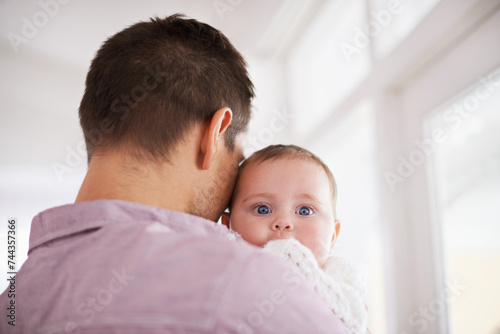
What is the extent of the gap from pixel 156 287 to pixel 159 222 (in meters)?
0.19

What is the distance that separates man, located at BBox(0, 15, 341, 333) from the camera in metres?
0.66

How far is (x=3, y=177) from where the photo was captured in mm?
3111

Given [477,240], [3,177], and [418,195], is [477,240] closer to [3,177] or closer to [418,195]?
[418,195]

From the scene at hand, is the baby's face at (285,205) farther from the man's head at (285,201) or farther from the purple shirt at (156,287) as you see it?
the purple shirt at (156,287)

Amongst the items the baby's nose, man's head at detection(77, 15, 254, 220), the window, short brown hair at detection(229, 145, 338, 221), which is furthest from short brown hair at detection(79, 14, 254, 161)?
the window

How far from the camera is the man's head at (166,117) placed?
992 millimetres

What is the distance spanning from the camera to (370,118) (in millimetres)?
2449

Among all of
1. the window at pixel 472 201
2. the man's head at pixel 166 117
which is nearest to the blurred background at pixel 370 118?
the window at pixel 472 201

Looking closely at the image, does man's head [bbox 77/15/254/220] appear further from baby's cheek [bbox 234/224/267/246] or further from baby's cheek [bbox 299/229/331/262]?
baby's cheek [bbox 299/229/331/262]

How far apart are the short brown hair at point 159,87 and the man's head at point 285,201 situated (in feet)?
0.49

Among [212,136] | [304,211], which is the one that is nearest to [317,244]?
[304,211]

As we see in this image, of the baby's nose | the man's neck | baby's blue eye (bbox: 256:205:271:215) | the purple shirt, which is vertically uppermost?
baby's blue eye (bbox: 256:205:271:215)

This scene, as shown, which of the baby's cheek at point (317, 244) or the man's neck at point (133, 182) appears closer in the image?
the man's neck at point (133, 182)

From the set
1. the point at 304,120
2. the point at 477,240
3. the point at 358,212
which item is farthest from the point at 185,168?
the point at 304,120
